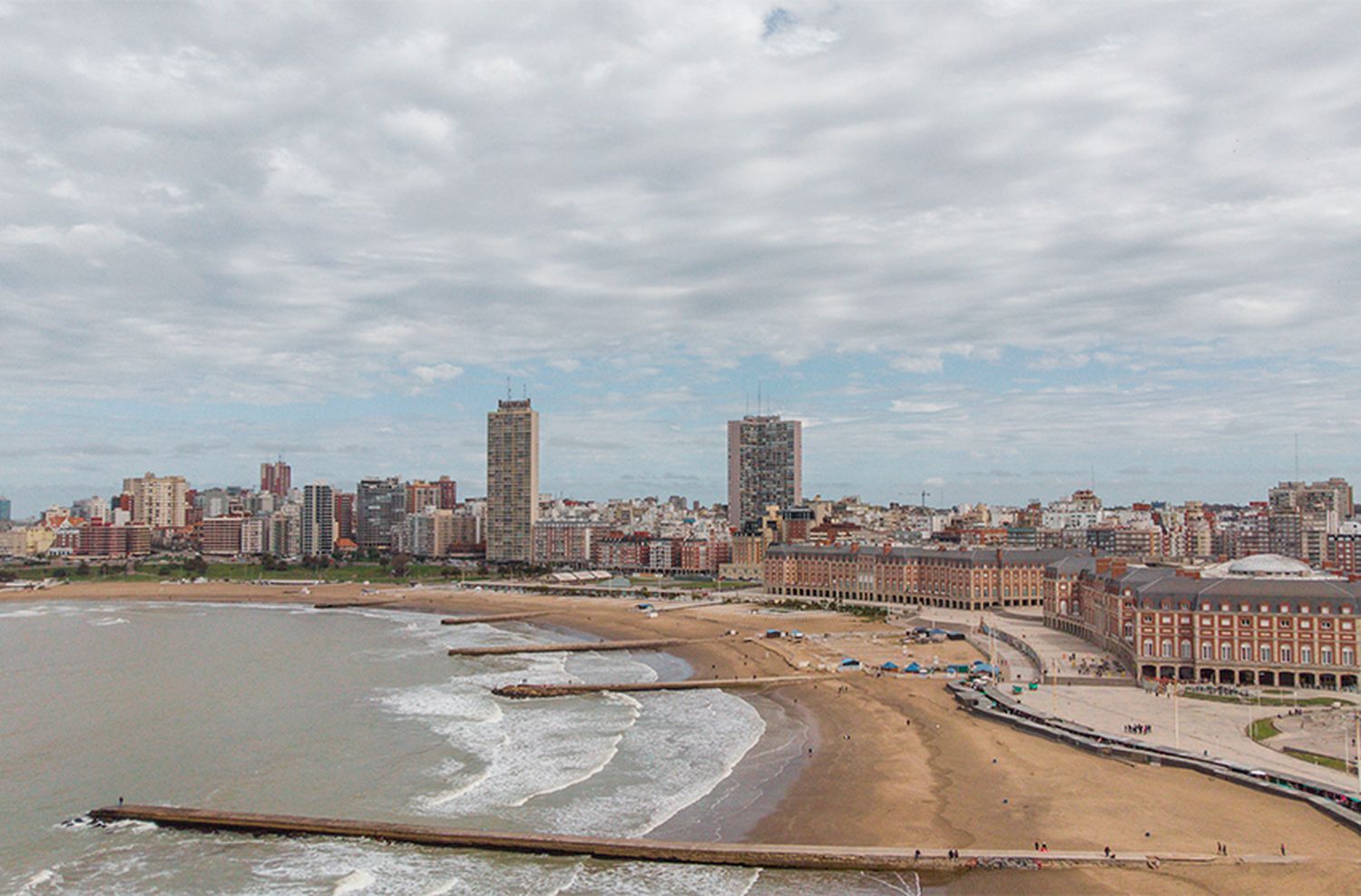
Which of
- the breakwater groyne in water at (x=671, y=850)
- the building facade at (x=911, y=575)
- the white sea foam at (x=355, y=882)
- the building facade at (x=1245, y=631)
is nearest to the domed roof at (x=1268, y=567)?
the building facade at (x=1245, y=631)

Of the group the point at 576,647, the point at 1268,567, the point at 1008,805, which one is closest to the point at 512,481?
the point at 576,647

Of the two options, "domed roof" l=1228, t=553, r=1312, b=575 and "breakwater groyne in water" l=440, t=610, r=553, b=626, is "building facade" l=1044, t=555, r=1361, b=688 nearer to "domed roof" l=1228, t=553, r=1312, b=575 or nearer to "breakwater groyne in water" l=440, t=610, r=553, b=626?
"domed roof" l=1228, t=553, r=1312, b=575

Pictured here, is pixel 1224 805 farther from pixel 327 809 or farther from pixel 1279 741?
pixel 327 809

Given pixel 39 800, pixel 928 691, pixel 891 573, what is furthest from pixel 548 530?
pixel 39 800

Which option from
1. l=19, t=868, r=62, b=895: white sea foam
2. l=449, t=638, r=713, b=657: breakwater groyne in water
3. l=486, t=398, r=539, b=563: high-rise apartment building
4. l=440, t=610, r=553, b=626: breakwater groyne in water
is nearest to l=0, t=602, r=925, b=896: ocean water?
l=19, t=868, r=62, b=895: white sea foam

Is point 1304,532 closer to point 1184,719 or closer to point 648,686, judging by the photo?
point 1184,719
